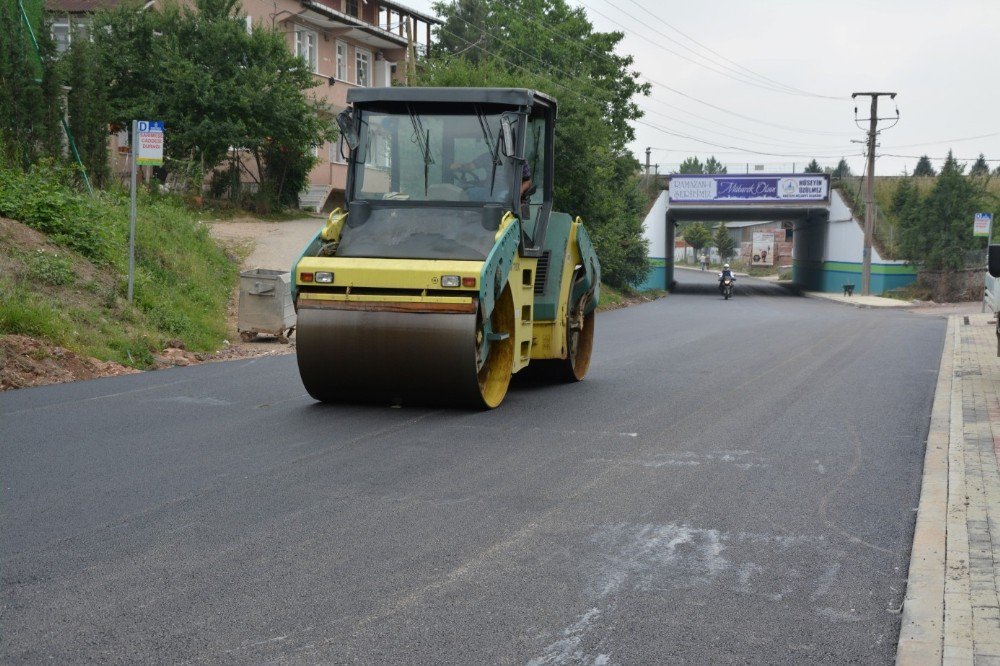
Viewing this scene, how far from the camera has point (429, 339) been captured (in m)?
9.62

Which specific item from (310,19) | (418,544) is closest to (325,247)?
(418,544)

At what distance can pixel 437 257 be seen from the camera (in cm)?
997

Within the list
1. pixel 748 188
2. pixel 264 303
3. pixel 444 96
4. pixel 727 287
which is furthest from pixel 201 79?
pixel 748 188

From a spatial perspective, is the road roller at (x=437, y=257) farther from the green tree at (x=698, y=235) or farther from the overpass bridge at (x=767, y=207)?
the green tree at (x=698, y=235)

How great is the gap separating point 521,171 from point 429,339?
2.20 metres

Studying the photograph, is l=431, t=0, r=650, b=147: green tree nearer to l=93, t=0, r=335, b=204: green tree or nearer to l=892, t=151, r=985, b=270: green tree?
l=892, t=151, r=985, b=270: green tree

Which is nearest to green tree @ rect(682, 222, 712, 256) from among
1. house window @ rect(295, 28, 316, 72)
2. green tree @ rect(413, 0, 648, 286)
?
green tree @ rect(413, 0, 648, 286)

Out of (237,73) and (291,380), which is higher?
(237,73)

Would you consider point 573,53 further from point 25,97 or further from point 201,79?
point 25,97

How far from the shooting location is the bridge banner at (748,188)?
188ft

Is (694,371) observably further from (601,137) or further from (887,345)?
(601,137)

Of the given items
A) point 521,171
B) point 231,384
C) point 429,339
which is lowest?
point 231,384

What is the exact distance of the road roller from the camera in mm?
9672

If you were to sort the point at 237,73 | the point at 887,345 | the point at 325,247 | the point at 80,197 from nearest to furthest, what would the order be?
the point at 325,247 → the point at 80,197 → the point at 887,345 → the point at 237,73
